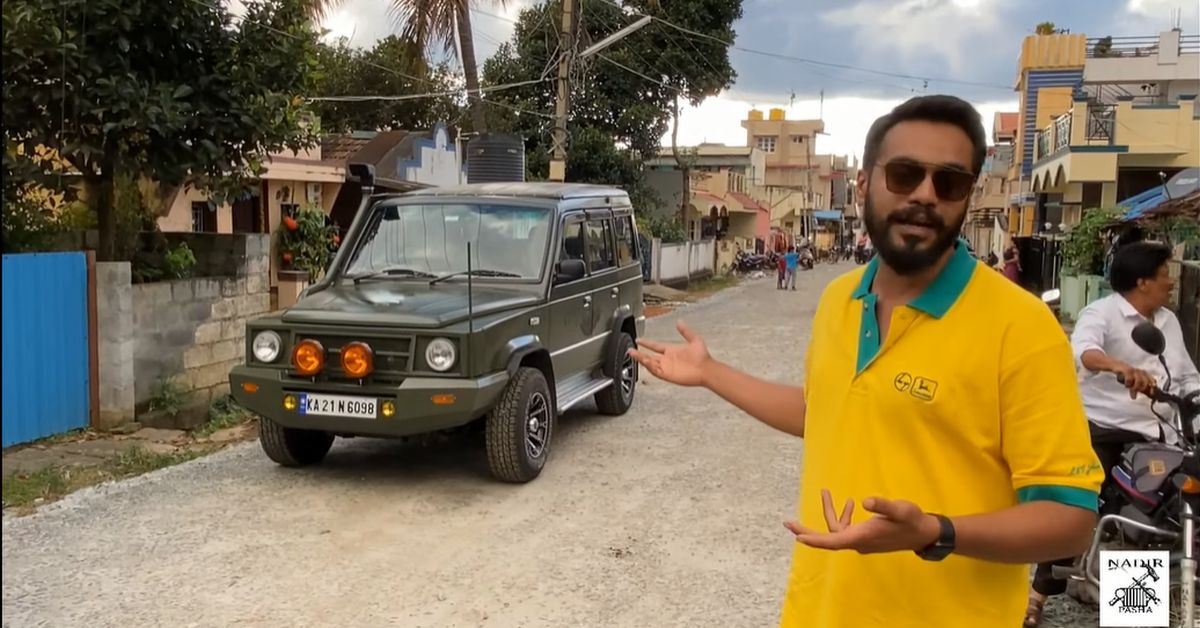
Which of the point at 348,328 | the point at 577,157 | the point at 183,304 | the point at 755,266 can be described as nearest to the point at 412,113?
the point at 577,157

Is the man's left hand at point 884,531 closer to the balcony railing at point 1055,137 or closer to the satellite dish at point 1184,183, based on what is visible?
the satellite dish at point 1184,183

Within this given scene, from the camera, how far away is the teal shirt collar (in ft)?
5.87

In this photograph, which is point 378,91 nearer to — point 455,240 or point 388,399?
point 455,240

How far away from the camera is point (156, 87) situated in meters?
7.26

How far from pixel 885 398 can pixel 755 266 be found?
119 feet

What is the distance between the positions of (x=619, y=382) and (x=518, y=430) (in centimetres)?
252

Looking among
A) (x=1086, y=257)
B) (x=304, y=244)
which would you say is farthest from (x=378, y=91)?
(x=1086, y=257)

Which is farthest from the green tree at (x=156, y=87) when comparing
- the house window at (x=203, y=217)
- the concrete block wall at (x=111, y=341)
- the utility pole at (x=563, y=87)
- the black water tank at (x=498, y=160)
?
the utility pole at (x=563, y=87)

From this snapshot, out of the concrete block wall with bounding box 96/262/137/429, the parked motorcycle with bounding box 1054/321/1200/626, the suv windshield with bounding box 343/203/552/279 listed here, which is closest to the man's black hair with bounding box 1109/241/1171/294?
the parked motorcycle with bounding box 1054/321/1200/626

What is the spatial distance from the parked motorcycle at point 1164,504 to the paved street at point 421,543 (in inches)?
20.8

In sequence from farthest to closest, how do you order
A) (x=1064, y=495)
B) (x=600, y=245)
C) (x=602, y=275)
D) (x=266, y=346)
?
(x=600, y=245) → (x=602, y=275) → (x=266, y=346) → (x=1064, y=495)

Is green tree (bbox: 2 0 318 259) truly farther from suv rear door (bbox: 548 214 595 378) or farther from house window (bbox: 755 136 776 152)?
house window (bbox: 755 136 776 152)

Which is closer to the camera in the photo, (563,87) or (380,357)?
(380,357)

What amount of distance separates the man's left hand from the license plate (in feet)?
14.6
